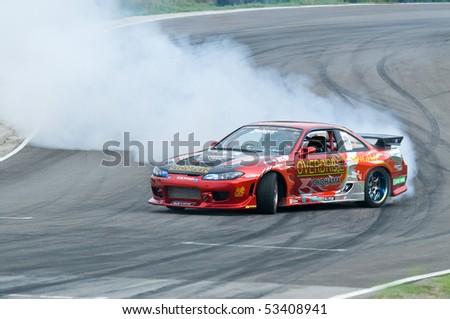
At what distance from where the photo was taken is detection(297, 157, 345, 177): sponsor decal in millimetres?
14211

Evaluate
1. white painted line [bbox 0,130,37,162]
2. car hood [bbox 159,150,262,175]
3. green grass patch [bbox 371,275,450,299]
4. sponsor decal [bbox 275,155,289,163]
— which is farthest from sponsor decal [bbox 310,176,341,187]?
white painted line [bbox 0,130,37,162]

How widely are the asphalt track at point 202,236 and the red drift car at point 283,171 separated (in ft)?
0.75

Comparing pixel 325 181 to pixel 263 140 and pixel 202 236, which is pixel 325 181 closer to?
pixel 263 140

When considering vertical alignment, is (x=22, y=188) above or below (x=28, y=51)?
below

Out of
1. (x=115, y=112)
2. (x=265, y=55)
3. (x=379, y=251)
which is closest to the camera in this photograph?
(x=379, y=251)

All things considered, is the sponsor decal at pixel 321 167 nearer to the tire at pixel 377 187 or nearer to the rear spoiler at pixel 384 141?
the tire at pixel 377 187

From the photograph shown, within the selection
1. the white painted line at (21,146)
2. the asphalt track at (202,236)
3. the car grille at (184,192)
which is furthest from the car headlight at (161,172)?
the white painted line at (21,146)

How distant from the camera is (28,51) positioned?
81.8 feet

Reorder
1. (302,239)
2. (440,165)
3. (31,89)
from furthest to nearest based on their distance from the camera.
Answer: (31,89) → (440,165) → (302,239)

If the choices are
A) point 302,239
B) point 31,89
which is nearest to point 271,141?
point 302,239

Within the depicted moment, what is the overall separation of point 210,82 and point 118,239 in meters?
Answer: 11.4

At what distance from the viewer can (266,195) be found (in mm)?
13523
